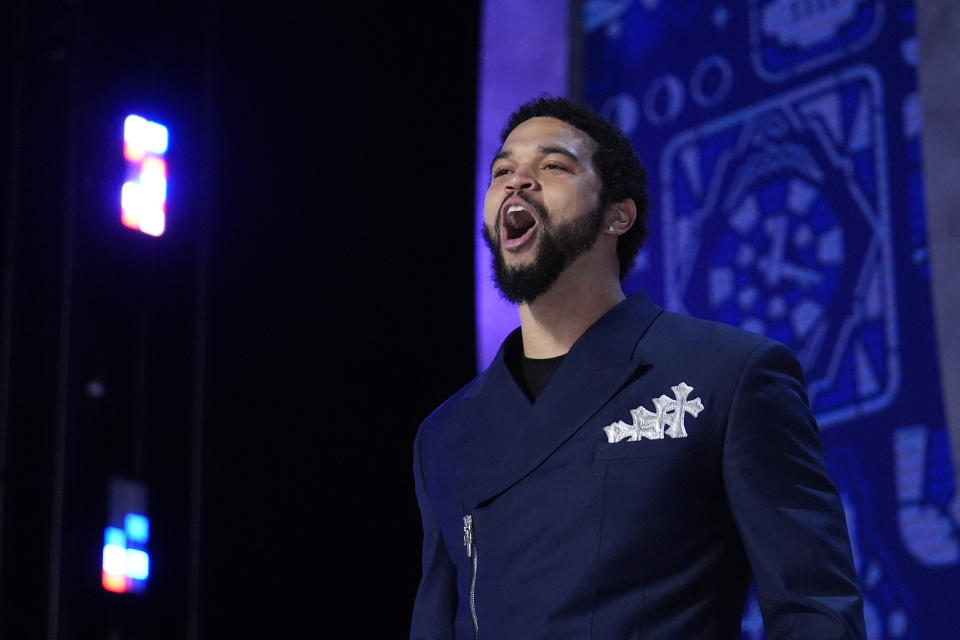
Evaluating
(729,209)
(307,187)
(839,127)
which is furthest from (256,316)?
(839,127)

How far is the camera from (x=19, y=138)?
418 centimetres

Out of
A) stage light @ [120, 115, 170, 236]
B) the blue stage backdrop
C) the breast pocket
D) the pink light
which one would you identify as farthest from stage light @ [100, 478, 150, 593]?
the breast pocket

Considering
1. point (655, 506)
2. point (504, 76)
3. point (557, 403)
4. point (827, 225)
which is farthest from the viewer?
point (504, 76)

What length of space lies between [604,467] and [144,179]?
2.91m

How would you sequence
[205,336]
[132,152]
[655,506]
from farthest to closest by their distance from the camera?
[132,152] → [205,336] → [655,506]

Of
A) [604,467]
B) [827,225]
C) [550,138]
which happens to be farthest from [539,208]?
[827,225]

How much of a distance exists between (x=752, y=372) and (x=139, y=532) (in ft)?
9.44

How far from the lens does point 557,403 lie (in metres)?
1.66

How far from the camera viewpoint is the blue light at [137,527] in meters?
3.89

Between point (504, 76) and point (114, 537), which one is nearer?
point (114, 537)

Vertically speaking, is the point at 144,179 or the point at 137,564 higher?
the point at 144,179

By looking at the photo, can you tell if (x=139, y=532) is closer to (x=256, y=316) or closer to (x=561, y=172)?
(x=256, y=316)

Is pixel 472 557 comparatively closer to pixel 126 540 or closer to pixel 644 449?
pixel 644 449

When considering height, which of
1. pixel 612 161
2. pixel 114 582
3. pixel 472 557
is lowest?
pixel 114 582
